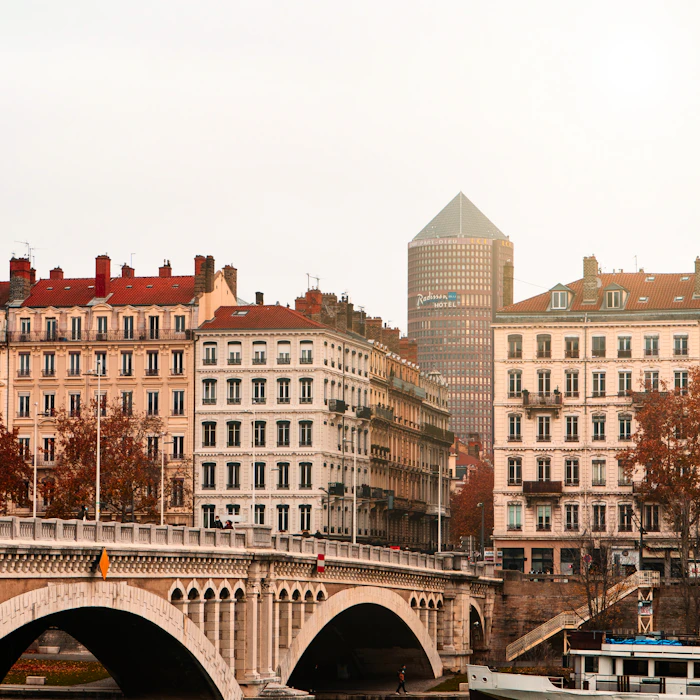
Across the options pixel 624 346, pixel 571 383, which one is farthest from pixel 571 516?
pixel 624 346

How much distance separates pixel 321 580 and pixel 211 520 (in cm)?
4994

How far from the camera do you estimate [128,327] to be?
481ft

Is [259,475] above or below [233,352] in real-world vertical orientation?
below

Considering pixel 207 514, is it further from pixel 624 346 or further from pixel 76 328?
pixel 624 346

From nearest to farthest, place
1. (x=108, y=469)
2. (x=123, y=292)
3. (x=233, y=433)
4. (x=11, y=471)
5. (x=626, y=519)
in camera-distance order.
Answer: (x=11, y=471) < (x=108, y=469) < (x=626, y=519) < (x=233, y=433) < (x=123, y=292)

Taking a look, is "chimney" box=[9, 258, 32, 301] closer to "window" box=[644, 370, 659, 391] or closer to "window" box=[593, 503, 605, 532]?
"window" box=[593, 503, 605, 532]

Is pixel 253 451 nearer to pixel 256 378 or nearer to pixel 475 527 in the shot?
pixel 256 378

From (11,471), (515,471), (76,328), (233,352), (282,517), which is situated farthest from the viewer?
(76,328)

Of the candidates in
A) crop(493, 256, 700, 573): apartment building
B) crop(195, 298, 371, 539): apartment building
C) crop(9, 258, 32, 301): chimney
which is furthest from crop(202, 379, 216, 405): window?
crop(493, 256, 700, 573): apartment building

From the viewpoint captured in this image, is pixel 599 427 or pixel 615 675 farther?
pixel 599 427

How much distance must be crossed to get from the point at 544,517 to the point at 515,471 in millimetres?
4263

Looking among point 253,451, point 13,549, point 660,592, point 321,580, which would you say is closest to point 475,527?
point 253,451

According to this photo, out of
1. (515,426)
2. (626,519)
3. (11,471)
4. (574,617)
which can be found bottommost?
(574,617)

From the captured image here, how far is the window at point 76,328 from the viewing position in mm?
147000
